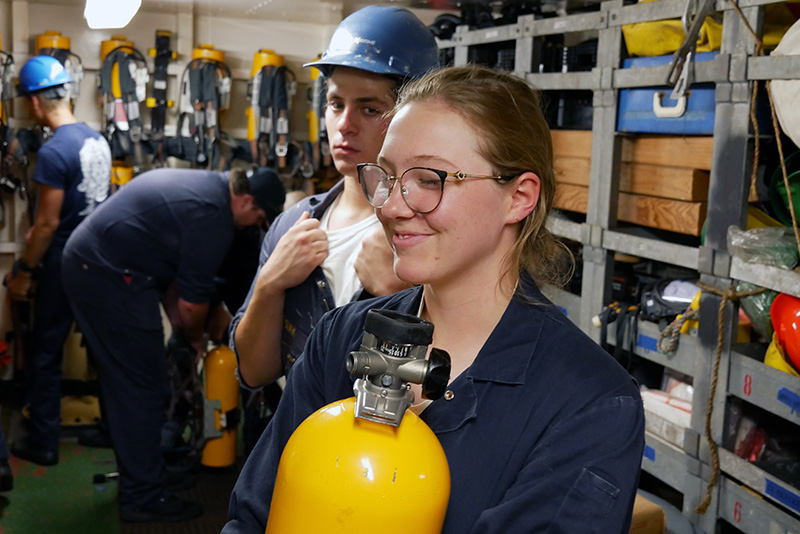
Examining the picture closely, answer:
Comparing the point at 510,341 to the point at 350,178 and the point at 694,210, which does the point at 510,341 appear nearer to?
the point at 350,178

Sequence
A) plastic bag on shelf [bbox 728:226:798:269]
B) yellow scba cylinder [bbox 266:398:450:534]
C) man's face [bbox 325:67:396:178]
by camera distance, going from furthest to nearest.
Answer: plastic bag on shelf [bbox 728:226:798:269] < man's face [bbox 325:67:396:178] < yellow scba cylinder [bbox 266:398:450:534]

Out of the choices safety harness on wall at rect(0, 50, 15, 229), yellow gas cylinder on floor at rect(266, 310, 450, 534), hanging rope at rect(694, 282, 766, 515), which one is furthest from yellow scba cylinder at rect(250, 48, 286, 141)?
yellow gas cylinder on floor at rect(266, 310, 450, 534)

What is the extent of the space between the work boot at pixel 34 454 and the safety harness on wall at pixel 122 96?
2.39 meters

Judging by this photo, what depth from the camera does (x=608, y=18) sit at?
351cm

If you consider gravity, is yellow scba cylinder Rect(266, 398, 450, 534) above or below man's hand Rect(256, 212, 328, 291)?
below

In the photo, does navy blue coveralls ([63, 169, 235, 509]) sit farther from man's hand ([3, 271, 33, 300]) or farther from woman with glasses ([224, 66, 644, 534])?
woman with glasses ([224, 66, 644, 534])

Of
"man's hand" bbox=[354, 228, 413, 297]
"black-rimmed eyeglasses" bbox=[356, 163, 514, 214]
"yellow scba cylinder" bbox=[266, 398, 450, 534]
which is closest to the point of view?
"yellow scba cylinder" bbox=[266, 398, 450, 534]

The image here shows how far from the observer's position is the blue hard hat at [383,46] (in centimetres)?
212

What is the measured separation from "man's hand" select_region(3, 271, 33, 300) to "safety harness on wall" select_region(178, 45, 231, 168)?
1606mm

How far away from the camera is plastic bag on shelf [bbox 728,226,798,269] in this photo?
2715 mm

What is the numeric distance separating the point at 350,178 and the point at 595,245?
184 centimetres

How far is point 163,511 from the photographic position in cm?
443

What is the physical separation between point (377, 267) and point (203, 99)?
499 cm

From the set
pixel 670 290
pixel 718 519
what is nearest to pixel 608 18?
pixel 670 290
